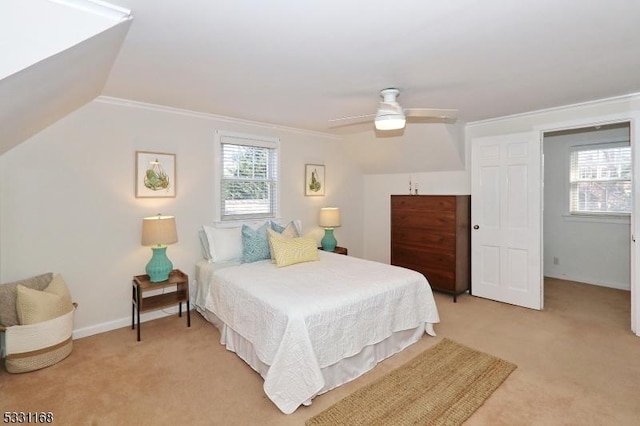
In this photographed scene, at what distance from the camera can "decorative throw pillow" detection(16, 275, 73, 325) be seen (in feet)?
8.21

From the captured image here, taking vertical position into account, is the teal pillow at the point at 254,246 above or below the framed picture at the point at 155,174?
below

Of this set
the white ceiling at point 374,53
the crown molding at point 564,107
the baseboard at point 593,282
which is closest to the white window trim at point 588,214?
the baseboard at point 593,282

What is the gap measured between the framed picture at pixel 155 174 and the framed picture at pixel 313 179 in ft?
6.22

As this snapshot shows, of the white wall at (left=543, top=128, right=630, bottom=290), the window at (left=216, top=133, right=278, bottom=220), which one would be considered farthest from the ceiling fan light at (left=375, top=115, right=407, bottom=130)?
the white wall at (left=543, top=128, right=630, bottom=290)

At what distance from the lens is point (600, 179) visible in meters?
4.73

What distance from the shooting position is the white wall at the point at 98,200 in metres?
2.88

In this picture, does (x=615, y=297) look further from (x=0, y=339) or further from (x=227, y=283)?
(x=0, y=339)

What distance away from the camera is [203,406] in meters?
2.16

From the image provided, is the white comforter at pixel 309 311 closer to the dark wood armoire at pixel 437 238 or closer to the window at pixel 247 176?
the window at pixel 247 176

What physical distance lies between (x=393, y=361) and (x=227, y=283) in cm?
161

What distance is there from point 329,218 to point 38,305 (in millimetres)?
3360

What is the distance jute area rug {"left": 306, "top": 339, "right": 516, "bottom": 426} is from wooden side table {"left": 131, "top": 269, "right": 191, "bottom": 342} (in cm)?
197

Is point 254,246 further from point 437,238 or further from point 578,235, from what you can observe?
point 578,235

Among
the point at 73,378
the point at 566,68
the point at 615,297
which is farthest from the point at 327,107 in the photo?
the point at 615,297
